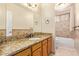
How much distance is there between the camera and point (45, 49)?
199 centimetres

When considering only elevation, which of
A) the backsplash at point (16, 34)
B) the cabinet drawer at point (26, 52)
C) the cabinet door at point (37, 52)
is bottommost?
the cabinet door at point (37, 52)

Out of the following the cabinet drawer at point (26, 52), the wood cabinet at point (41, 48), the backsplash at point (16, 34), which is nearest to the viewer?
the cabinet drawer at point (26, 52)

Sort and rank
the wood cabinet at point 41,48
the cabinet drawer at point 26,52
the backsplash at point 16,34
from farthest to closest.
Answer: the backsplash at point 16,34, the wood cabinet at point 41,48, the cabinet drawer at point 26,52

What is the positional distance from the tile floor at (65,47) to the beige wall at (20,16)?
656 millimetres

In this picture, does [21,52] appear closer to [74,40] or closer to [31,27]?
[31,27]

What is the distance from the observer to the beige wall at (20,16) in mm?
1908

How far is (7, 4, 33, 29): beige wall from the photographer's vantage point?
1.91 metres

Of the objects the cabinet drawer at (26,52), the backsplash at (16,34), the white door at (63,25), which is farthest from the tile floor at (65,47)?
the backsplash at (16,34)

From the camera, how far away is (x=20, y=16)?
1991mm

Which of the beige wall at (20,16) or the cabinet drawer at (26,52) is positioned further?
the beige wall at (20,16)

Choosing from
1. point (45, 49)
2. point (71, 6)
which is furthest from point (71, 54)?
point (71, 6)

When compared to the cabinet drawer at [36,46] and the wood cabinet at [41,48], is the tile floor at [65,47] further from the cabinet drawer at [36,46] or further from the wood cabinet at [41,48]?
the cabinet drawer at [36,46]

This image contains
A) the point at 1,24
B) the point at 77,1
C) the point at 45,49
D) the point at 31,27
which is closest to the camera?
the point at 77,1

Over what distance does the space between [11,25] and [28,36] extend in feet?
1.60
